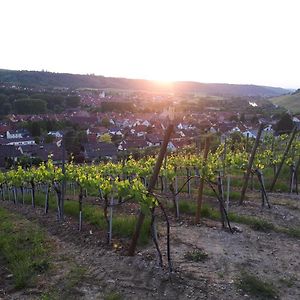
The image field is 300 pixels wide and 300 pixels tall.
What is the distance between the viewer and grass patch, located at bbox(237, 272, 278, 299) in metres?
6.93

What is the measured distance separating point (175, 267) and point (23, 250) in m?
3.63

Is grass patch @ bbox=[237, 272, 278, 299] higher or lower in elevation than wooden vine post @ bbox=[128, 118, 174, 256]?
lower

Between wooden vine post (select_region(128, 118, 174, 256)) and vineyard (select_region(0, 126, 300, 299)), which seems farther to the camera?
wooden vine post (select_region(128, 118, 174, 256))

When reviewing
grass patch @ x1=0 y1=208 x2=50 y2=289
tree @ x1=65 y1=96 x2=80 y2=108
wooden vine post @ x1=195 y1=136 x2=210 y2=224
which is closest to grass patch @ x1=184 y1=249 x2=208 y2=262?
wooden vine post @ x1=195 y1=136 x2=210 y2=224

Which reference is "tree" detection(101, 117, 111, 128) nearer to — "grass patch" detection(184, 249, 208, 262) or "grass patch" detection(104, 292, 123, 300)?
"grass patch" detection(184, 249, 208, 262)

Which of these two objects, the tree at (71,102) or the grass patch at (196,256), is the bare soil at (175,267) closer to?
the grass patch at (196,256)

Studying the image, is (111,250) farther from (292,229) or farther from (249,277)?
(292,229)

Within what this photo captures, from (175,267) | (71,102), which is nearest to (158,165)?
(175,267)

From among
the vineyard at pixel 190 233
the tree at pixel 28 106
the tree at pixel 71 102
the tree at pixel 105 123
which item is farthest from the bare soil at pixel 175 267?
the tree at pixel 71 102

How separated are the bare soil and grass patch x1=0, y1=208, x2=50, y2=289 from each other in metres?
0.20

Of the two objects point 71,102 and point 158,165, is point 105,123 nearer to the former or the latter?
point 71,102

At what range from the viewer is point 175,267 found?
7828 millimetres

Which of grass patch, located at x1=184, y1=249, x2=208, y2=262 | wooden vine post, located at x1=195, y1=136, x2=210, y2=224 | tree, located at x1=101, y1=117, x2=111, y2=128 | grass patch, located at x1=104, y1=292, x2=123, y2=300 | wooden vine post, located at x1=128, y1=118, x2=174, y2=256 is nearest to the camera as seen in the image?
grass patch, located at x1=104, y1=292, x2=123, y2=300

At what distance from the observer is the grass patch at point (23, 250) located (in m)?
7.89
